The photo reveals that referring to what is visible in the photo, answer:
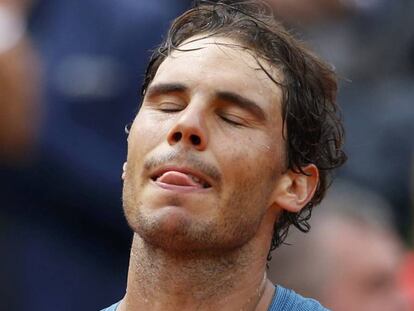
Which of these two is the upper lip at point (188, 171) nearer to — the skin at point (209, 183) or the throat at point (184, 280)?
the skin at point (209, 183)

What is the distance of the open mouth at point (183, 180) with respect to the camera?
17.3ft

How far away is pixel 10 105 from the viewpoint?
786 cm

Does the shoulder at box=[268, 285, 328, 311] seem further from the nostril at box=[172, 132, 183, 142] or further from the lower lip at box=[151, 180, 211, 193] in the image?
the nostril at box=[172, 132, 183, 142]

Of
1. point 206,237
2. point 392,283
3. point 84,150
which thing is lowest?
→ point 392,283

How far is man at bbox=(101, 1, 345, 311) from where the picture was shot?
5301mm

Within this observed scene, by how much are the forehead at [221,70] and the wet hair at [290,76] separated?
1.4 inches

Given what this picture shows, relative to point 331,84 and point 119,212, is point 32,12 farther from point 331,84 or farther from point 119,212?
point 331,84

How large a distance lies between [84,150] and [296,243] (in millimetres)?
1538

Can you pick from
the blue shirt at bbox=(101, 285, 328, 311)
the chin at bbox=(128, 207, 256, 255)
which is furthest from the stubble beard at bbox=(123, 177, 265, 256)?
the blue shirt at bbox=(101, 285, 328, 311)

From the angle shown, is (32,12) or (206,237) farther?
(32,12)

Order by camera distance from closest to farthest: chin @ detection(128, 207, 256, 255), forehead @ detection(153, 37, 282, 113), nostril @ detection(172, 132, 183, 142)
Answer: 1. chin @ detection(128, 207, 256, 255)
2. nostril @ detection(172, 132, 183, 142)
3. forehead @ detection(153, 37, 282, 113)

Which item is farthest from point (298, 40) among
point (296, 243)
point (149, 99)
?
point (296, 243)

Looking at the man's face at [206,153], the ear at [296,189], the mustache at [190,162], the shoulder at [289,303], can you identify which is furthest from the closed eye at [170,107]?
the shoulder at [289,303]

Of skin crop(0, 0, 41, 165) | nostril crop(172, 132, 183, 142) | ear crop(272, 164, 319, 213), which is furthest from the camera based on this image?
skin crop(0, 0, 41, 165)
